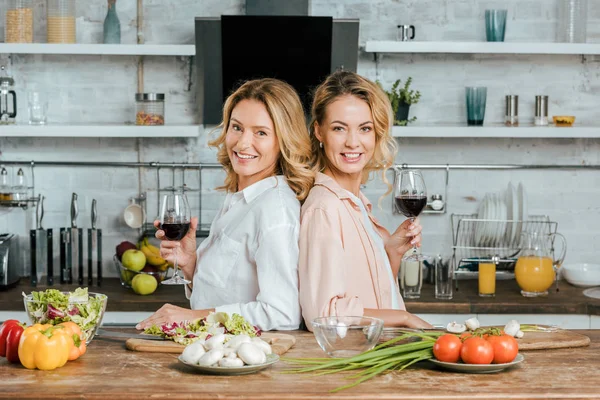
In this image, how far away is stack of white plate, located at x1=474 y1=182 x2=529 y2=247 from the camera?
164 inches

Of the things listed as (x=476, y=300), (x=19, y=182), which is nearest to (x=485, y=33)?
(x=476, y=300)

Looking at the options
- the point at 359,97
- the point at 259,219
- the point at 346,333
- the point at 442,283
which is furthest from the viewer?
the point at 442,283

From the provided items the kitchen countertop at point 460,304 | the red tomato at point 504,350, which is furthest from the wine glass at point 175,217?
the kitchen countertop at point 460,304

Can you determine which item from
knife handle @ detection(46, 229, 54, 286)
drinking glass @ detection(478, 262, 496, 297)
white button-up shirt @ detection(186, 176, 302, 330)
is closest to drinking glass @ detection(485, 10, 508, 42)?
drinking glass @ detection(478, 262, 496, 297)

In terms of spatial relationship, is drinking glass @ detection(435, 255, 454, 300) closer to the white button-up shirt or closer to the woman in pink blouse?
the woman in pink blouse

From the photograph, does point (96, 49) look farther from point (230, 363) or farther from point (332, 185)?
point (230, 363)

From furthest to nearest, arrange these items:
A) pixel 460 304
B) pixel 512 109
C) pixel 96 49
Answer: pixel 512 109
pixel 96 49
pixel 460 304

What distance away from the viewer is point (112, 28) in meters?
4.13

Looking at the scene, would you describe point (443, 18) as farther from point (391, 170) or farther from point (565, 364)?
point (565, 364)

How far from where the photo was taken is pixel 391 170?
14.3ft

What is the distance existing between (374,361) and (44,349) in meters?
0.71

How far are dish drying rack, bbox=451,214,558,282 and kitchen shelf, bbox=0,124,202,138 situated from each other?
140cm

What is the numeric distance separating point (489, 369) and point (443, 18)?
9.23 feet

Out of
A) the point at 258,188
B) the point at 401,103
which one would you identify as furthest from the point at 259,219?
the point at 401,103
